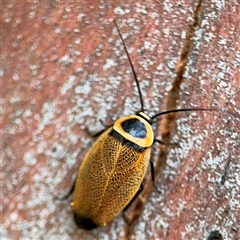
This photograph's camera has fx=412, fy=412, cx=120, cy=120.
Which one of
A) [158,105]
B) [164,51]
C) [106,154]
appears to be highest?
[164,51]

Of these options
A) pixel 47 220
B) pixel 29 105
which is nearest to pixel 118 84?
pixel 29 105

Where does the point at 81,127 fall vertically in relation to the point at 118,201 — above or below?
above

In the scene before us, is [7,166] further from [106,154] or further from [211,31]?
Result: [211,31]

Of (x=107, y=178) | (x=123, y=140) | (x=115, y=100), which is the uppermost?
(x=115, y=100)

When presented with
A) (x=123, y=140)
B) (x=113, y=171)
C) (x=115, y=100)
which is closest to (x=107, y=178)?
(x=113, y=171)

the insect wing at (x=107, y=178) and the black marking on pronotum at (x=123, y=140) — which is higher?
the black marking on pronotum at (x=123, y=140)

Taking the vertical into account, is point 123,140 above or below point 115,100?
below

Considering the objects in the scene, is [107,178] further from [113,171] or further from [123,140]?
[123,140]

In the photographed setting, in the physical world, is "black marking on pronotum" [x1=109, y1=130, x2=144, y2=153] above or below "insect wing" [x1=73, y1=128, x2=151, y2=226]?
above
